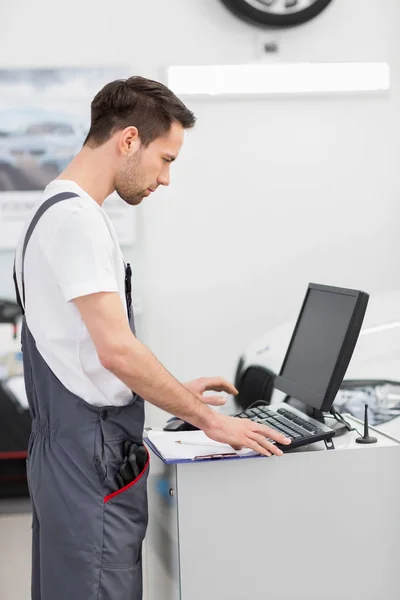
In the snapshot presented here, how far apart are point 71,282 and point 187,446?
519 millimetres

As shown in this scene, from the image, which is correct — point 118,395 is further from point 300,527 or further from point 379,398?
point 379,398

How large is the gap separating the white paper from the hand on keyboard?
43 mm

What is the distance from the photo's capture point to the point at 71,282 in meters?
1.48

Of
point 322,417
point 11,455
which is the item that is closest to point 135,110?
point 322,417

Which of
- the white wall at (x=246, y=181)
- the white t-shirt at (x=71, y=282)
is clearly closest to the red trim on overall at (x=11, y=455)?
the white wall at (x=246, y=181)

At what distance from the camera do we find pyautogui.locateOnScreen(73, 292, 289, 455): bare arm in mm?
1485

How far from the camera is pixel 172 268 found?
3352mm

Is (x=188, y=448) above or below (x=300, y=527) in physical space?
above

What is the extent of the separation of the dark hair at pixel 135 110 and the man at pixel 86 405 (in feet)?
0.58

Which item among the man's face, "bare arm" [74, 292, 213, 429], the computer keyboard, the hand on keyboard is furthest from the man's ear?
the computer keyboard

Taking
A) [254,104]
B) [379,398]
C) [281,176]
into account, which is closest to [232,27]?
[254,104]

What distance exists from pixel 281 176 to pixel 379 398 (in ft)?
3.45

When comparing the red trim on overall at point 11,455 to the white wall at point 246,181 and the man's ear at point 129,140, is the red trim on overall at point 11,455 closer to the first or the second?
the white wall at point 246,181

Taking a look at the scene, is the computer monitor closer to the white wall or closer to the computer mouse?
the computer mouse
